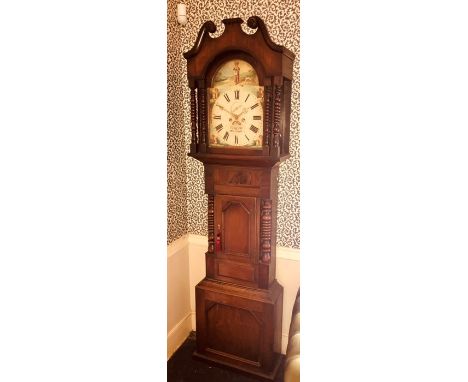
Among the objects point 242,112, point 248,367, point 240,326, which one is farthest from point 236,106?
point 248,367

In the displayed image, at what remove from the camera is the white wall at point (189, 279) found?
2.43 meters

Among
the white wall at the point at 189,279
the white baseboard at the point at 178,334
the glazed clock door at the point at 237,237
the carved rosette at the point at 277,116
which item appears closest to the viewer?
the carved rosette at the point at 277,116

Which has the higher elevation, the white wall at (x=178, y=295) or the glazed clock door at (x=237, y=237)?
the glazed clock door at (x=237, y=237)

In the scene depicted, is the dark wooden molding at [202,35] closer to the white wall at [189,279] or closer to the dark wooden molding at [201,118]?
the dark wooden molding at [201,118]

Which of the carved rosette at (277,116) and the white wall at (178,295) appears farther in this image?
the white wall at (178,295)

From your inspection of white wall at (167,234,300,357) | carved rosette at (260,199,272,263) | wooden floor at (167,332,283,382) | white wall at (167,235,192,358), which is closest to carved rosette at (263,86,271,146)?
carved rosette at (260,199,272,263)

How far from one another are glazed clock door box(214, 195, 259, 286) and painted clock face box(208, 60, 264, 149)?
13.3 inches

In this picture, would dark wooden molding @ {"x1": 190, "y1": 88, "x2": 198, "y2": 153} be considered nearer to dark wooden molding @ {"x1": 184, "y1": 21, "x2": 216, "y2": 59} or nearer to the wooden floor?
dark wooden molding @ {"x1": 184, "y1": 21, "x2": 216, "y2": 59}

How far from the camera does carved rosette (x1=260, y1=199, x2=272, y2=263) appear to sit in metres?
2.09

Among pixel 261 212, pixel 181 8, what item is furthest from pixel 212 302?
pixel 181 8

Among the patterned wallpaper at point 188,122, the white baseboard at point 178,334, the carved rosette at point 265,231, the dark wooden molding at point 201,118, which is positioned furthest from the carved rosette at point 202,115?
the white baseboard at point 178,334

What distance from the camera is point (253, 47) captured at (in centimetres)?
187
